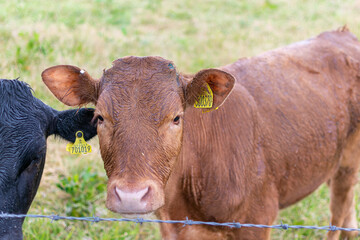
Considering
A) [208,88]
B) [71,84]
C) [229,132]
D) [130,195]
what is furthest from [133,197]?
[229,132]

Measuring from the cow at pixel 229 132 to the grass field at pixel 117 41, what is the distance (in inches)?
40.5

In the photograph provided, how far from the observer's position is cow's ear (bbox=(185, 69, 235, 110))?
3.27m

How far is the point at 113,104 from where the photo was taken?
300 centimetres

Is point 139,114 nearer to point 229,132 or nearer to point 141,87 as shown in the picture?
point 141,87

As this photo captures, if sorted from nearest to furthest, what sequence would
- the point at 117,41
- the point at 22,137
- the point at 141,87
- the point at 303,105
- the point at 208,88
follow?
the point at 141,87 → the point at 208,88 → the point at 22,137 → the point at 303,105 → the point at 117,41

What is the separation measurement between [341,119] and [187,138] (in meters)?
1.86

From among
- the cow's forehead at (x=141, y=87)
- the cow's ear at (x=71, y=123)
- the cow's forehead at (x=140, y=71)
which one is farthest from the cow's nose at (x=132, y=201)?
the cow's ear at (x=71, y=123)

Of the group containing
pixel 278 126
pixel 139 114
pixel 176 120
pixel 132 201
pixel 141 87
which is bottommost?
pixel 278 126

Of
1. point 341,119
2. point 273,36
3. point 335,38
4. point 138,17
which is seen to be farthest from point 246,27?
point 341,119

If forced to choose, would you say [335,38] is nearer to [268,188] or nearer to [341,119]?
[341,119]

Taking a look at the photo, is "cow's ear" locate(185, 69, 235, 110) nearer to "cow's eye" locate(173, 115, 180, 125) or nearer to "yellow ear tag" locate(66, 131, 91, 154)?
"cow's eye" locate(173, 115, 180, 125)

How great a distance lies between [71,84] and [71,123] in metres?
0.54

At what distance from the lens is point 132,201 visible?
8.60ft

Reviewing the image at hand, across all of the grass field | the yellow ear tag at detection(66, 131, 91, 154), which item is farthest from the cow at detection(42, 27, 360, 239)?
the grass field
